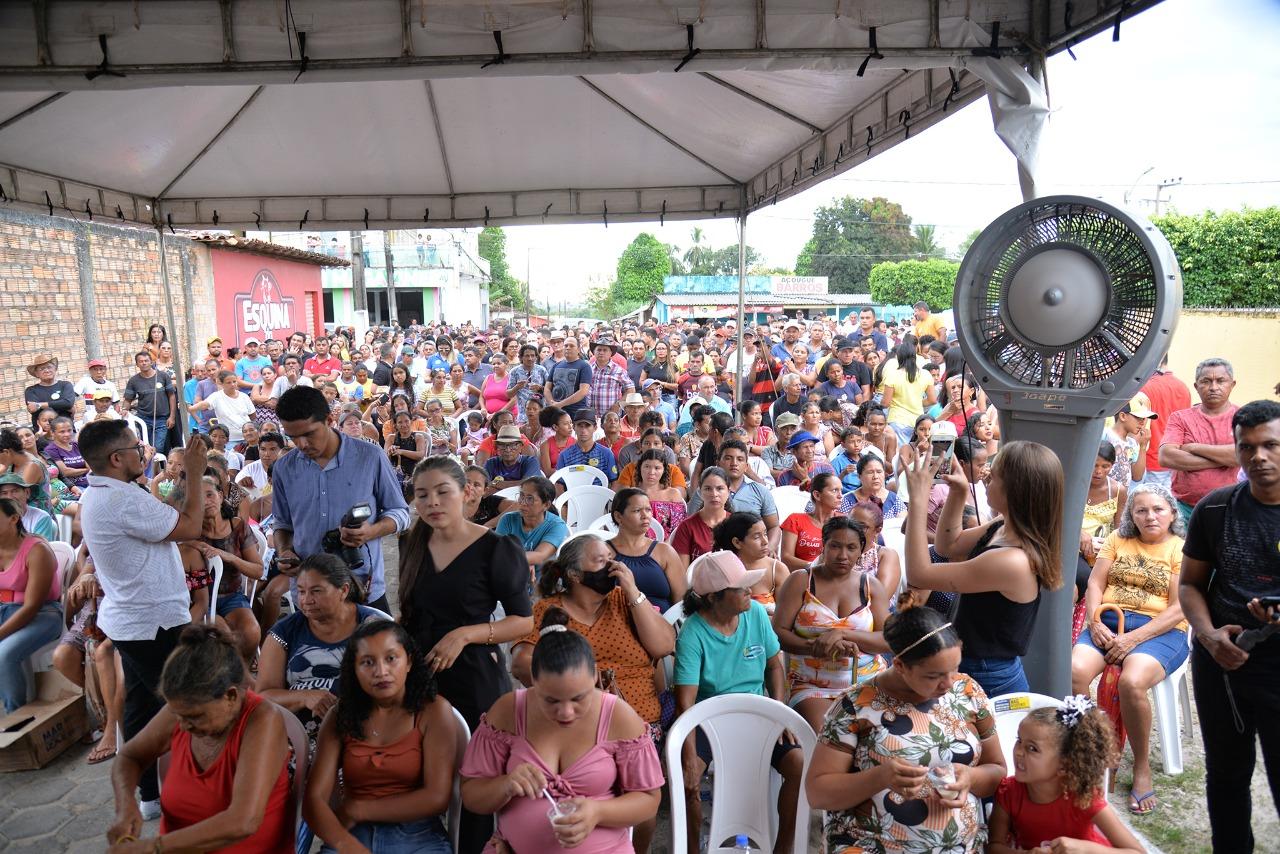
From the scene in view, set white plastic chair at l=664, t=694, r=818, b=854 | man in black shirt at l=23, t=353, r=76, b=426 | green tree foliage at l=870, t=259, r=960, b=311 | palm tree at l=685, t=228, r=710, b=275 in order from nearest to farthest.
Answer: white plastic chair at l=664, t=694, r=818, b=854 → man in black shirt at l=23, t=353, r=76, b=426 → green tree foliage at l=870, t=259, r=960, b=311 → palm tree at l=685, t=228, r=710, b=275

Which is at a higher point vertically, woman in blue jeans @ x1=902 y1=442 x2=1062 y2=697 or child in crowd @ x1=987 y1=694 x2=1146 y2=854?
woman in blue jeans @ x1=902 y1=442 x2=1062 y2=697

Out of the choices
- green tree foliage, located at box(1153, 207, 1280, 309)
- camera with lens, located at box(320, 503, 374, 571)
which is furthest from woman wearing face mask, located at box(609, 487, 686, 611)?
green tree foliage, located at box(1153, 207, 1280, 309)

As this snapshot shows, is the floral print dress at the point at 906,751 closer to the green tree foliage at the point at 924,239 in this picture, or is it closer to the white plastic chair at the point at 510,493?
the white plastic chair at the point at 510,493

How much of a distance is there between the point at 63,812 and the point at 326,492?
1.74 metres

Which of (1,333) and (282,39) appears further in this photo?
(1,333)

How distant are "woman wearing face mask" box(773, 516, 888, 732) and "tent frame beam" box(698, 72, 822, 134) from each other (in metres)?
2.65

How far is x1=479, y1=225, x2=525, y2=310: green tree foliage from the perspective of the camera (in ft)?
222

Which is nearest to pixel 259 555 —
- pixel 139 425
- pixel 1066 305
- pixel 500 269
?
pixel 1066 305

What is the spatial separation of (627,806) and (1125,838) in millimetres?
1275

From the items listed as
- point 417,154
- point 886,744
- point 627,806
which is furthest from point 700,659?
point 417,154

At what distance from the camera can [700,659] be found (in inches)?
118

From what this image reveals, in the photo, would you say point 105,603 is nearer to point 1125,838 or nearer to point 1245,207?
point 1125,838

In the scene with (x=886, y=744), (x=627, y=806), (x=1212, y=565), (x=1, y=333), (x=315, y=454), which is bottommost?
(x=627, y=806)

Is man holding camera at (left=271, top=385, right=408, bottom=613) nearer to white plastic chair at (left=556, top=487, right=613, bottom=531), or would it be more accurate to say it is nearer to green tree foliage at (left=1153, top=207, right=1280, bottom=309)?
white plastic chair at (left=556, top=487, right=613, bottom=531)
